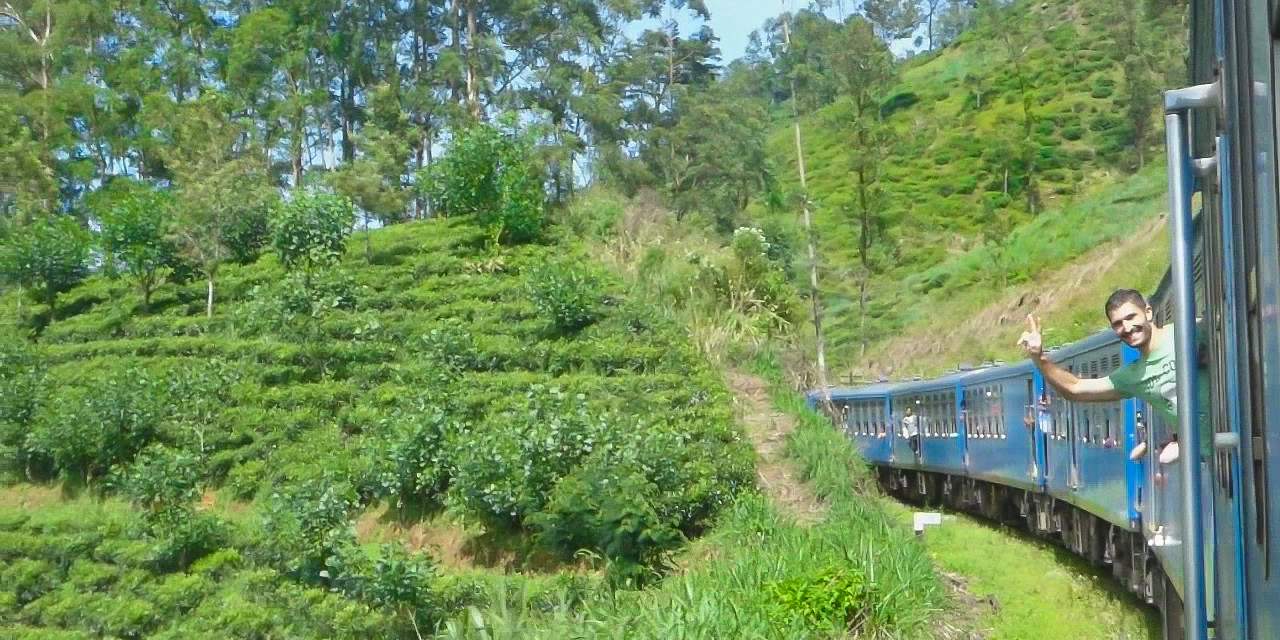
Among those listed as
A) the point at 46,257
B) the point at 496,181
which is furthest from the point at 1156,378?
the point at 46,257

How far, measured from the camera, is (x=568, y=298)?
20578 mm

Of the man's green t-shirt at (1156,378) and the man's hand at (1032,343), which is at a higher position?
the man's hand at (1032,343)

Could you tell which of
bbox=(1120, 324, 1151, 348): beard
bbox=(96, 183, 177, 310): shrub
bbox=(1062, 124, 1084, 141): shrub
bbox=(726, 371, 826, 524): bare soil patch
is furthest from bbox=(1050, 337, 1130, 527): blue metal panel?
bbox=(1062, 124, 1084, 141): shrub

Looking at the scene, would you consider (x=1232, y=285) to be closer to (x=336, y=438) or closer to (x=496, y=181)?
(x=336, y=438)

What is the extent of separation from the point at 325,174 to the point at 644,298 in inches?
430

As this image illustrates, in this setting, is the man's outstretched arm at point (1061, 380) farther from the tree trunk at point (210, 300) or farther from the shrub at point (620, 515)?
the tree trunk at point (210, 300)

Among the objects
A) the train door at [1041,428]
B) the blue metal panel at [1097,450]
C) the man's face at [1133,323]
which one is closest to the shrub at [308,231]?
the train door at [1041,428]

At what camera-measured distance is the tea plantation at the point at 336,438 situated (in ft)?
45.0

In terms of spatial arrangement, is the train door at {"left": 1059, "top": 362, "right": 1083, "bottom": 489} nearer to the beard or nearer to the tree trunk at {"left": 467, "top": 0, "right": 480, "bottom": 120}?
the beard

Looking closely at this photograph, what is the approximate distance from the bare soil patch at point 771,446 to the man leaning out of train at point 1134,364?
9193 millimetres

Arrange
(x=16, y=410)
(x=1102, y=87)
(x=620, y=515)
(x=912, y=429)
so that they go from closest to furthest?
(x=620, y=515) < (x=912, y=429) < (x=16, y=410) < (x=1102, y=87)

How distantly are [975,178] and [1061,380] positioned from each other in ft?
179

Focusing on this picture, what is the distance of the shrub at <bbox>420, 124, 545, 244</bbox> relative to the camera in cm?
2523

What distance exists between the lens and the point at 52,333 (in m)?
26.4
